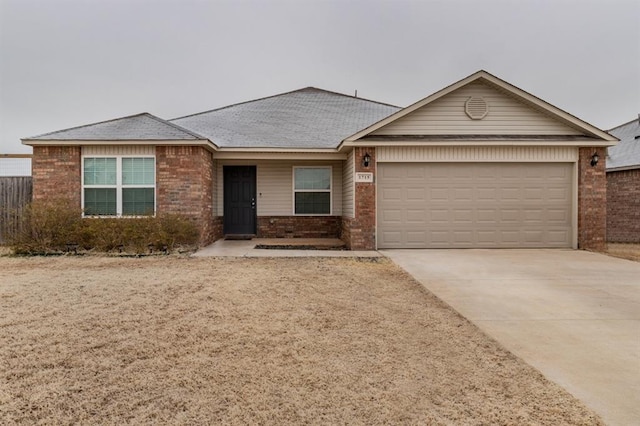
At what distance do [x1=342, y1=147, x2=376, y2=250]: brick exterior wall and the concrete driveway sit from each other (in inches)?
47.0

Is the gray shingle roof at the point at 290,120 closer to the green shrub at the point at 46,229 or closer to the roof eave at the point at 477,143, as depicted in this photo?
the roof eave at the point at 477,143

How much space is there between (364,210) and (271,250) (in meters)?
2.84

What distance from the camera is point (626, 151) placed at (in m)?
14.7

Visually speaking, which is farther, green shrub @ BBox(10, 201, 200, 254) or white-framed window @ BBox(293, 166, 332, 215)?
white-framed window @ BBox(293, 166, 332, 215)

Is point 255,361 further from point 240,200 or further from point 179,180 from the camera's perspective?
point 240,200

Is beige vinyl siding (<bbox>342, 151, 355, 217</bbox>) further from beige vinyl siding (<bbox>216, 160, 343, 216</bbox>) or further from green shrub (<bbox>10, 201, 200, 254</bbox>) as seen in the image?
green shrub (<bbox>10, 201, 200, 254</bbox>)

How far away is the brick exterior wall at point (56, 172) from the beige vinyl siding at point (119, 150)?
0.84ft

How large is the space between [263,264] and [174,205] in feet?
12.1

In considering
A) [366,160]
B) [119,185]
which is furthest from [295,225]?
[119,185]

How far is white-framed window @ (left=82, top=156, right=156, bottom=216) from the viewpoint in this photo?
1037 centimetres

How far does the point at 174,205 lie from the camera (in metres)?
10.3

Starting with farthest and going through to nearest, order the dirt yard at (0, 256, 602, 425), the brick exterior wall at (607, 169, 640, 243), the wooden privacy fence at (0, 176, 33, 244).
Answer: the brick exterior wall at (607, 169, 640, 243)
the wooden privacy fence at (0, 176, 33, 244)
the dirt yard at (0, 256, 602, 425)

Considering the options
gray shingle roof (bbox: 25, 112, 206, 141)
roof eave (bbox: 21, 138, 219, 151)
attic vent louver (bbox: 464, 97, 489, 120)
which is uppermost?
attic vent louver (bbox: 464, 97, 489, 120)

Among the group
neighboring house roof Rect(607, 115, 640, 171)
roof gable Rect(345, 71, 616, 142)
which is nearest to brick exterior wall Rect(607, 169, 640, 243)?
neighboring house roof Rect(607, 115, 640, 171)
